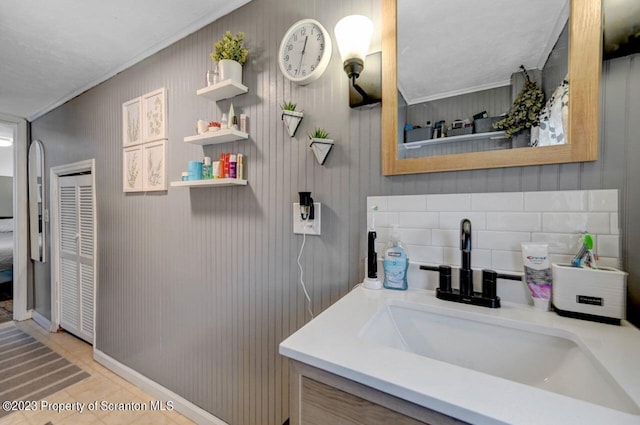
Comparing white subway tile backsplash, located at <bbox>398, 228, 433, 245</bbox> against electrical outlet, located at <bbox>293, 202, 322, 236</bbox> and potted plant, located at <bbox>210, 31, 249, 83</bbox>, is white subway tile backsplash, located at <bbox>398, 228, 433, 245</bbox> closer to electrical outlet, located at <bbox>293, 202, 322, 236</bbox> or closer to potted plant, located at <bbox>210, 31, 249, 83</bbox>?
electrical outlet, located at <bbox>293, 202, 322, 236</bbox>

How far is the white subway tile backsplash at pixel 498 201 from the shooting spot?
86 centimetres

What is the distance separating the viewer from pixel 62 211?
9.48 ft

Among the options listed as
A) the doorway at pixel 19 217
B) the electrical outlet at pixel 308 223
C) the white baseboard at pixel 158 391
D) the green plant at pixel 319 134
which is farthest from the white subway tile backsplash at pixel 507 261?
the doorway at pixel 19 217

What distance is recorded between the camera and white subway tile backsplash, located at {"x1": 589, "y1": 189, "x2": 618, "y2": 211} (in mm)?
749

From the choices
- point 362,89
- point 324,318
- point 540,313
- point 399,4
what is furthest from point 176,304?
point 399,4

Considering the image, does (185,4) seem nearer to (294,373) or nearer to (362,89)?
(362,89)

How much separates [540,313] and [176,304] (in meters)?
1.89

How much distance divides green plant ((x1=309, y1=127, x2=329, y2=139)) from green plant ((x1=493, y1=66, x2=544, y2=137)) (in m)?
0.67

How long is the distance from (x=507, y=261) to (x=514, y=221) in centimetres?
13

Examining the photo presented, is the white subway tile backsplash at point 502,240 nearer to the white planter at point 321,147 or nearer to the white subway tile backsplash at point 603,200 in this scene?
the white subway tile backsplash at point 603,200

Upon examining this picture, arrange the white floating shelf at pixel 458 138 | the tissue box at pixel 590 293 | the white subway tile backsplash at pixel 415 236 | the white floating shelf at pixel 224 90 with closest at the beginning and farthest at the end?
the tissue box at pixel 590 293 → the white floating shelf at pixel 458 138 → the white subway tile backsplash at pixel 415 236 → the white floating shelf at pixel 224 90

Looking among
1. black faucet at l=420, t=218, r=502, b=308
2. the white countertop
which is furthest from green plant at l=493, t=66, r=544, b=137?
the white countertop

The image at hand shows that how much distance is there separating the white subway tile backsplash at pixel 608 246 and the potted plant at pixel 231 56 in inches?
62.4

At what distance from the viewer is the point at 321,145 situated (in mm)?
1166
